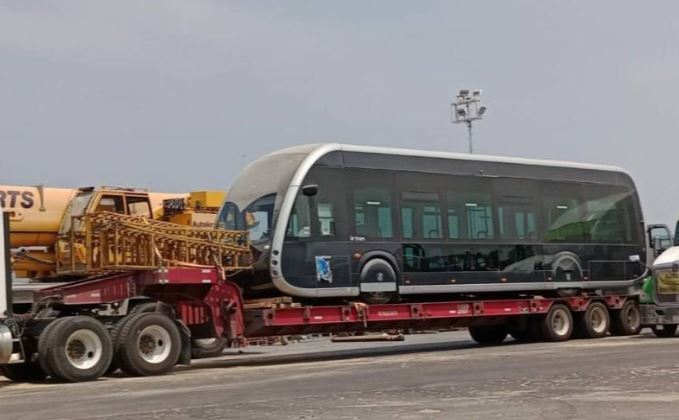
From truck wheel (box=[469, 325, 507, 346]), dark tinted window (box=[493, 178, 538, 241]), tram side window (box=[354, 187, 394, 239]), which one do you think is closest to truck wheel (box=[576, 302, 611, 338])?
truck wheel (box=[469, 325, 507, 346])

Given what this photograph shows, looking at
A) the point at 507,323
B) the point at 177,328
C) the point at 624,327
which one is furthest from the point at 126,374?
the point at 624,327

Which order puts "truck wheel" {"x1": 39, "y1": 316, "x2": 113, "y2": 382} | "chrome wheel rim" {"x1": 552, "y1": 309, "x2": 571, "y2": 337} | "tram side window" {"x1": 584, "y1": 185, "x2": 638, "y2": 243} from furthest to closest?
"tram side window" {"x1": 584, "y1": 185, "x2": 638, "y2": 243} → "chrome wheel rim" {"x1": 552, "y1": 309, "x2": 571, "y2": 337} → "truck wheel" {"x1": 39, "y1": 316, "x2": 113, "y2": 382}

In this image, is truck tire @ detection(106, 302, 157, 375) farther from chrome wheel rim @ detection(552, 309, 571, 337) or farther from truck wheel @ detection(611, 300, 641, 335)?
truck wheel @ detection(611, 300, 641, 335)

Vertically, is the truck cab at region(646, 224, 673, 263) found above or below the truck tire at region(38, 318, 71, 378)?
above

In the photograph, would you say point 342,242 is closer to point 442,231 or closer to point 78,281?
point 442,231

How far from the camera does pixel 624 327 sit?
22.6m

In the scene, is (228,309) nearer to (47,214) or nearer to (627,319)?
(47,214)

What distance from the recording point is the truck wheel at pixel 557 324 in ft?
69.2

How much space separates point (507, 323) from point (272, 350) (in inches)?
240

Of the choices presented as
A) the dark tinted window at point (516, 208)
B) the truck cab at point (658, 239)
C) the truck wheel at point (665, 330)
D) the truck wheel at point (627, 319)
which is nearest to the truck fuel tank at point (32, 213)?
the dark tinted window at point (516, 208)

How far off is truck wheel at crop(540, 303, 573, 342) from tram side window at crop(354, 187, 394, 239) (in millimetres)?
5070

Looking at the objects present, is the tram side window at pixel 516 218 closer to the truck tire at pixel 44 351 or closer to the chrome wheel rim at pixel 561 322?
the chrome wheel rim at pixel 561 322

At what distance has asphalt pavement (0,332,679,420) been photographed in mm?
9461

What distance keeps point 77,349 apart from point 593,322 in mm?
12180
